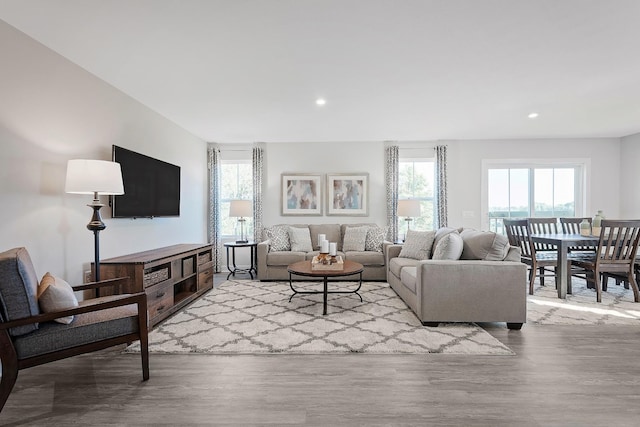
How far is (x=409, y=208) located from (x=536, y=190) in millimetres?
2567

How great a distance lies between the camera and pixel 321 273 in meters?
3.51

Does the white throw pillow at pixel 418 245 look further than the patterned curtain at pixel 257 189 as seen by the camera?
No

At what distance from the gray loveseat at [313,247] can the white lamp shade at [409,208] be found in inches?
18.5

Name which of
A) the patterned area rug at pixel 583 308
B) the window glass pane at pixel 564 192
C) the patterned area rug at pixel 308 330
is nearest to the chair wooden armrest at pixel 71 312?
the patterned area rug at pixel 308 330

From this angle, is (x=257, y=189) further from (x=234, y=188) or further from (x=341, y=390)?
(x=341, y=390)

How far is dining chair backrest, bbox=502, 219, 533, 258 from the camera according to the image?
14.6ft

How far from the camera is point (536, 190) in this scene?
605 cm

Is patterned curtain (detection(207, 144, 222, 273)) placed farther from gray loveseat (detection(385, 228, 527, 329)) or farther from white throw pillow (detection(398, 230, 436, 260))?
gray loveseat (detection(385, 228, 527, 329))

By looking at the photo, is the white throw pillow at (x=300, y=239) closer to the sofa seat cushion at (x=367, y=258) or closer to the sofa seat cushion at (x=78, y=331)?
the sofa seat cushion at (x=367, y=258)

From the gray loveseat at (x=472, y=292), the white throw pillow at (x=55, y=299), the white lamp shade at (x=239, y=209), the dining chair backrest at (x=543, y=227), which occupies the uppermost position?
the white lamp shade at (x=239, y=209)

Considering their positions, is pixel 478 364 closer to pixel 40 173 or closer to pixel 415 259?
pixel 415 259

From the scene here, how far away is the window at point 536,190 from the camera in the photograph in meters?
6.05

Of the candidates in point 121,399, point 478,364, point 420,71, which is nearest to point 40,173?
point 121,399

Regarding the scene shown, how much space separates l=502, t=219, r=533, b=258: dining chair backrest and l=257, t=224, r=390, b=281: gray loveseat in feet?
5.81
